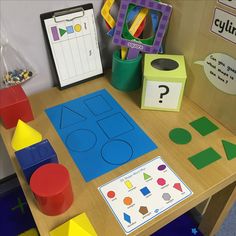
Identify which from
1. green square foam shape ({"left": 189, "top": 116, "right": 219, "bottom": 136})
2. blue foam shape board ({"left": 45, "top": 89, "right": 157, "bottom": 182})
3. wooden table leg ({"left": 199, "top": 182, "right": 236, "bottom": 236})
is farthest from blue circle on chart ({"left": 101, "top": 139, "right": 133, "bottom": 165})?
wooden table leg ({"left": 199, "top": 182, "right": 236, "bottom": 236})

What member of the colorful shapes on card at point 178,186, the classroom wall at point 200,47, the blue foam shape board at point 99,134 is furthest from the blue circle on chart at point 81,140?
the classroom wall at point 200,47

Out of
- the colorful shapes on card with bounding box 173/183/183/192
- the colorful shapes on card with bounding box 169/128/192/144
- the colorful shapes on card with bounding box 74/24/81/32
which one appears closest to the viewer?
the colorful shapes on card with bounding box 173/183/183/192

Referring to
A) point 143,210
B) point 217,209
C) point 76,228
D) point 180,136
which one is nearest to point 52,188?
point 76,228

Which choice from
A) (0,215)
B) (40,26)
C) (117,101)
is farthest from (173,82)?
(0,215)

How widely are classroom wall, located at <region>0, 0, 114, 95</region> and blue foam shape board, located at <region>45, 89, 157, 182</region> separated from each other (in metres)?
0.14

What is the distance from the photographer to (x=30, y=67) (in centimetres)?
90

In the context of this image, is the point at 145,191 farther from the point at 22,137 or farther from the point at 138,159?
the point at 22,137

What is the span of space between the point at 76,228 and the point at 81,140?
26 centimetres

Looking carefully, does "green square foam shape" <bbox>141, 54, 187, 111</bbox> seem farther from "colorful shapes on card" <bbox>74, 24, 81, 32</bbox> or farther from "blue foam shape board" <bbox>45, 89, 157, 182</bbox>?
"colorful shapes on card" <bbox>74, 24, 81, 32</bbox>

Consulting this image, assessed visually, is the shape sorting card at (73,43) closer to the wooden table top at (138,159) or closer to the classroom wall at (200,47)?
the wooden table top at (138,159)

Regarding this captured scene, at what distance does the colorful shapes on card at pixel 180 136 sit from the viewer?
776 millimetres

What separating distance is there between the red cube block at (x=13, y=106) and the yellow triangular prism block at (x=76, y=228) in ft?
1.14

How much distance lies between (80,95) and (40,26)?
0.79 feet

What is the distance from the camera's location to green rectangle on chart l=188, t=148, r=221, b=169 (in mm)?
720
